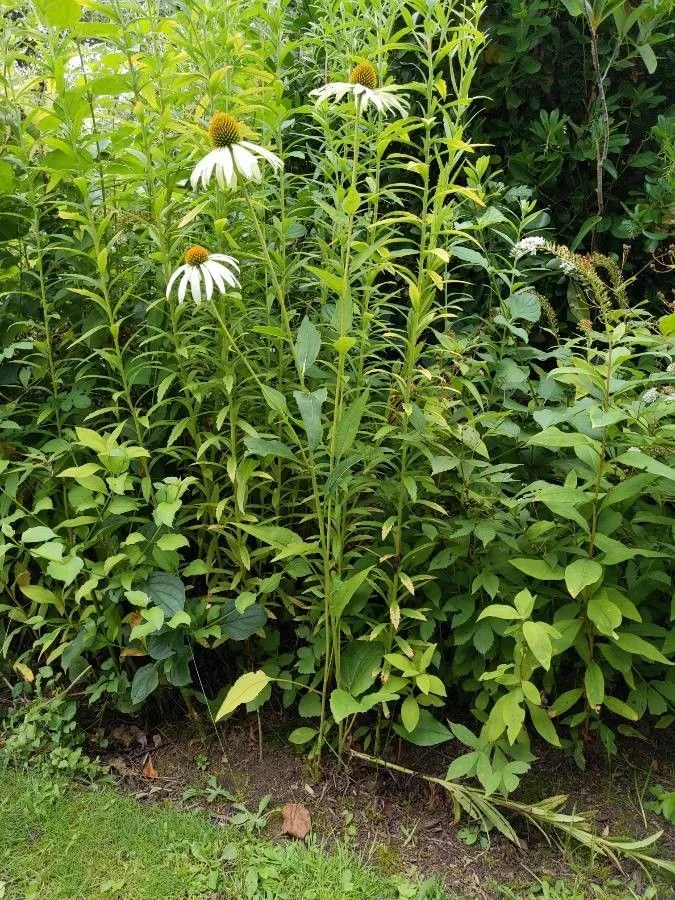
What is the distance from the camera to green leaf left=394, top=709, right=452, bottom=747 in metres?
2.19

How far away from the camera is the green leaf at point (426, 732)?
7.17 ft

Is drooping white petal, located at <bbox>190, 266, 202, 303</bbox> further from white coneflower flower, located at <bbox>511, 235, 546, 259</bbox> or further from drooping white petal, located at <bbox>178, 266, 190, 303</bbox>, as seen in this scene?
white coneflower flower, located at <bbox>511, 235, 546, 259</bbox>

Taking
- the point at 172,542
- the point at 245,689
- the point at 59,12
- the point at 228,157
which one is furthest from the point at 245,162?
the point at 245,689

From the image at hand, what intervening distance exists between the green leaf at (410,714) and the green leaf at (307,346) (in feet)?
3.21

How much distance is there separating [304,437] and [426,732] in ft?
3.11

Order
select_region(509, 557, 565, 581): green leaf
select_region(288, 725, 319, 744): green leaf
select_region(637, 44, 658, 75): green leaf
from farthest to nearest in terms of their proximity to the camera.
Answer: select_region(637, 44, 658, 75): green leaf → select_region(288, 725, 319, 744): green leaf → select_region(509, 557, 565, 581): green leaf

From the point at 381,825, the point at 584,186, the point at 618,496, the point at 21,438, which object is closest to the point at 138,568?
the point at 21,438

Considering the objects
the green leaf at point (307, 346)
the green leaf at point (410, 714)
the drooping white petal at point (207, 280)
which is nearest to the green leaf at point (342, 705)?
the green leaf at point (410, 714)

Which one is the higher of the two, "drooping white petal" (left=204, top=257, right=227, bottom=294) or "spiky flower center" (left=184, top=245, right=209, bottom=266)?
"spiky flower center" (left=184, top=245, right=209, bottom=266)

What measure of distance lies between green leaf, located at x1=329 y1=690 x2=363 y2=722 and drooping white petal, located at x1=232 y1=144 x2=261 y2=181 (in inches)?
54.5

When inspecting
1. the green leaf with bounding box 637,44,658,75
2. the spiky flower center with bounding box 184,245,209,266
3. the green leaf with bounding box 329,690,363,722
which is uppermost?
the green leaf with bounding box 637,44,658,75

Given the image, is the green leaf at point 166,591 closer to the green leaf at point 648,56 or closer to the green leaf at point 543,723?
the green leaf at point 543,723

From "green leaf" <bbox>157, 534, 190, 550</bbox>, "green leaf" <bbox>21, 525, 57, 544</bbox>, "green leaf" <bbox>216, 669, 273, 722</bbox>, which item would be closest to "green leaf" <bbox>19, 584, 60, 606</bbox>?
"green leaf" <bbox>21, 525, 57, 544</bbox>

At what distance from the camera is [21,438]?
8.41 feet
